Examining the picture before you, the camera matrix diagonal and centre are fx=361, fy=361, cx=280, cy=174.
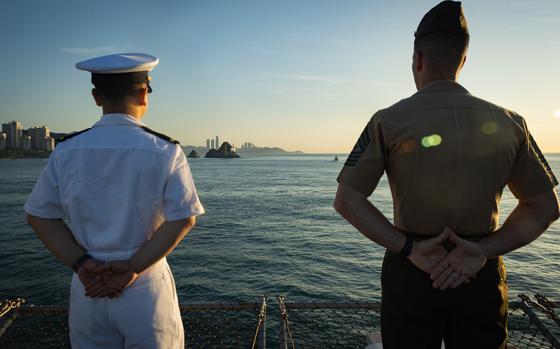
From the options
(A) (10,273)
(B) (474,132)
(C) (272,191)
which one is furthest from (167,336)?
(C) (272,191)

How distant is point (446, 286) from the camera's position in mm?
2141

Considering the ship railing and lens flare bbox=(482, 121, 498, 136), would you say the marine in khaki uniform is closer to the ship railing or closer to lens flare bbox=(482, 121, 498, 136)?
lens flare bbox=(482, 121, 498, 136)

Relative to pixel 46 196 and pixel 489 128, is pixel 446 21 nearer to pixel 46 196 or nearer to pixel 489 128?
pixel 489 128

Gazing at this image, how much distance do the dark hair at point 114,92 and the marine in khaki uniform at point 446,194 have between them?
5.11ft

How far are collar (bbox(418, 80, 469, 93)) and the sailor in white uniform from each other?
1606 mm

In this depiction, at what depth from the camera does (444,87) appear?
2.22 metres

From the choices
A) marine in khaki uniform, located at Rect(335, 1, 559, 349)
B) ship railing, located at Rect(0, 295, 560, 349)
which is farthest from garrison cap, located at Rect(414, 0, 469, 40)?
ship railing, located at Rect(0, 295, 560, 349)

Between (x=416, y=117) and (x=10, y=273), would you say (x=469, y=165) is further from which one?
(x=10, y=273)

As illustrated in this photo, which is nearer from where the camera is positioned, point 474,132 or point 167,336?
point 474,132

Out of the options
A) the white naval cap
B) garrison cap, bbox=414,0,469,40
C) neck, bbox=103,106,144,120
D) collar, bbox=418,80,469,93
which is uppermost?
garrison cap, bbox=414,0,469,40

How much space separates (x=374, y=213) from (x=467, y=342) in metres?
0.97

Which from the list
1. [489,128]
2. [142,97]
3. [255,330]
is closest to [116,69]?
[142,97]

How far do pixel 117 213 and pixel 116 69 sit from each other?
94 cm

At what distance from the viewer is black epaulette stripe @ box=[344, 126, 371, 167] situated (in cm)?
224
